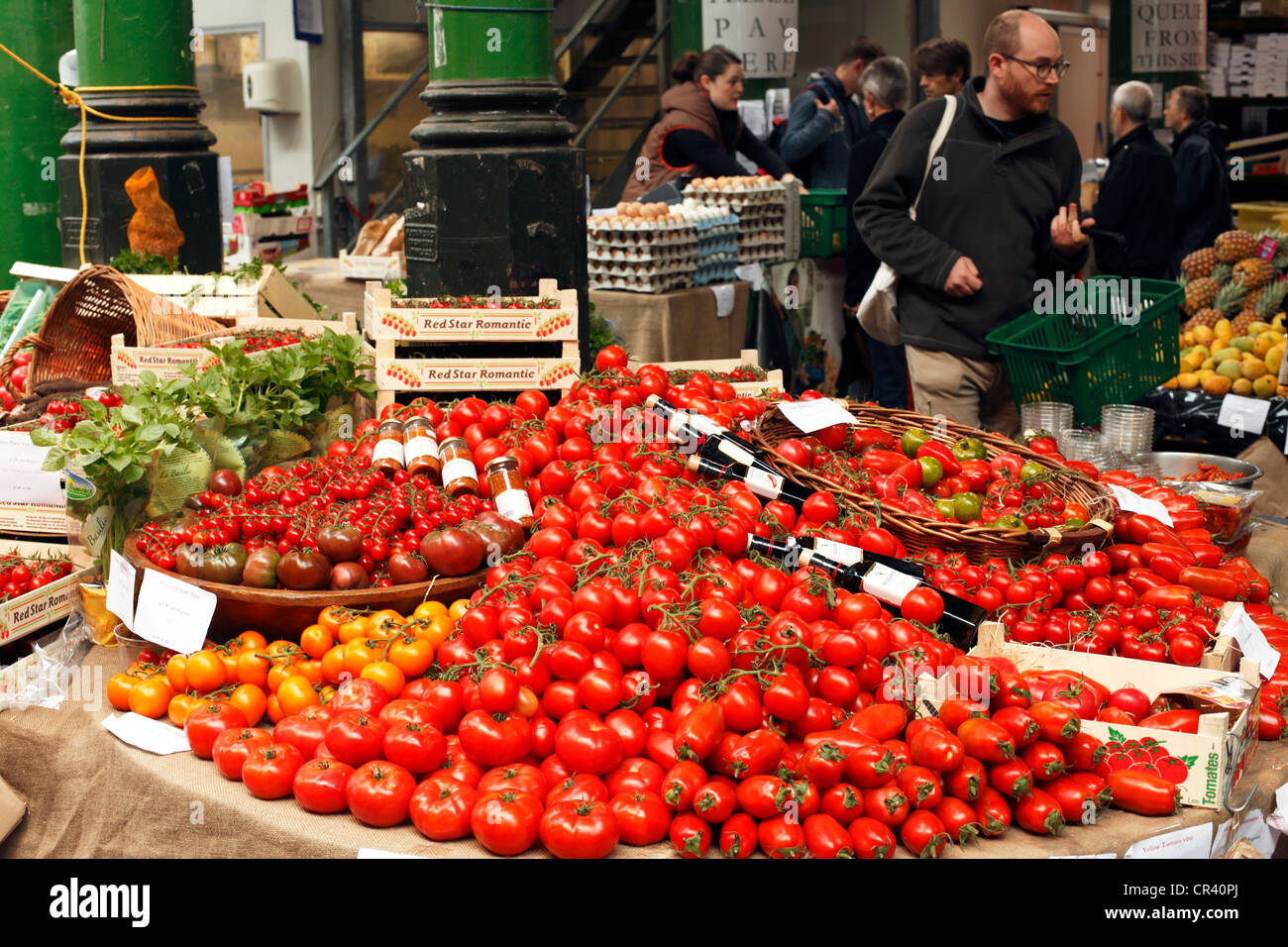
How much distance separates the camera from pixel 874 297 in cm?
513

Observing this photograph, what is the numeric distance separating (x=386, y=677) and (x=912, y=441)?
1.87m

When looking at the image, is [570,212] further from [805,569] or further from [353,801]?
[353,801]

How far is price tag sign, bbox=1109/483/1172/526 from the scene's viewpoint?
11.4 ft

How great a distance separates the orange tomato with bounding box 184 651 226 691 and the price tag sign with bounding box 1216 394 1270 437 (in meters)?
4.59

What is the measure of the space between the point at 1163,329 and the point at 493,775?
3.76 m

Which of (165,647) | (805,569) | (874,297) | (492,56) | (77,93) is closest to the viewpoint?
(805,569)

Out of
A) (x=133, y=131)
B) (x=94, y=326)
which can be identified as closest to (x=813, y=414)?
(x=94, y=326)

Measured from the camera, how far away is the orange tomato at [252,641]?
2.88 metres

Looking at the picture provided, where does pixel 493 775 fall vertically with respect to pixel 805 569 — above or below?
below

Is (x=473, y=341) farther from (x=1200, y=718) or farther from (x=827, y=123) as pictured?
(x=827, y=123)
